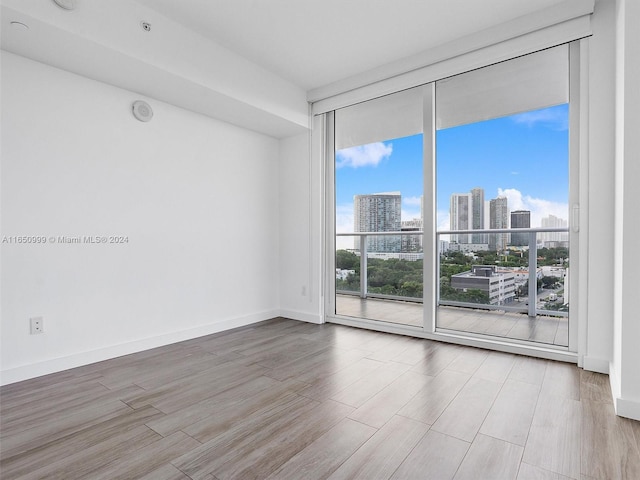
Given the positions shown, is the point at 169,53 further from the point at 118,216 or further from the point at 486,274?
the point at 486,274

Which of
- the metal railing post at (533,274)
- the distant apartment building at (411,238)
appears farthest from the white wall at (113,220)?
the metal railing post at (533,274)

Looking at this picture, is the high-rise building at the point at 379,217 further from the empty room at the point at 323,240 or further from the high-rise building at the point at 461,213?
the high-rise building at the point at 461,213

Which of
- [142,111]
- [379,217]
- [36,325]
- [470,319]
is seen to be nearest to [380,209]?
[379,217]

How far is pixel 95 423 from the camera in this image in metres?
1.79

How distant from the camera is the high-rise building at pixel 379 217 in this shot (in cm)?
371

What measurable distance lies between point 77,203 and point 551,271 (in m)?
3.79

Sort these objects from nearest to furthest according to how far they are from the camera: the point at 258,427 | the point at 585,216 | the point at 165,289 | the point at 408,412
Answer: the point at 258,427
the point at 408,412
the point at 585,216
the point at 165,289

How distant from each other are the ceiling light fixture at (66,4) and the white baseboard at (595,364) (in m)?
4.07

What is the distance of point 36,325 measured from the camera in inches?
94.0

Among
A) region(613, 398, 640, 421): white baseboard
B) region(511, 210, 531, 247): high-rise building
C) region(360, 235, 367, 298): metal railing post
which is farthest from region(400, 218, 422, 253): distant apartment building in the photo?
region(613, 398, 640, 421): white baseboard

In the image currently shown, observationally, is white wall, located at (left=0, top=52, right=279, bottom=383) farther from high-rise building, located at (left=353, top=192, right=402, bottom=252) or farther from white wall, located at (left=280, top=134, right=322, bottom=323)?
high-rise building, located at (left=353, top=192, right=402, bottom=252)

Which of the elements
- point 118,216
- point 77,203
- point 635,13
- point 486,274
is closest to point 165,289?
point 118,216

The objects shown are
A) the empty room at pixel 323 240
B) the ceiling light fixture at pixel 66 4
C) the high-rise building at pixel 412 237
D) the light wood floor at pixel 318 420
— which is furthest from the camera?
the high-rise building at pixel 412 237

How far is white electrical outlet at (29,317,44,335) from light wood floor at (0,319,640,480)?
33 centimetres
